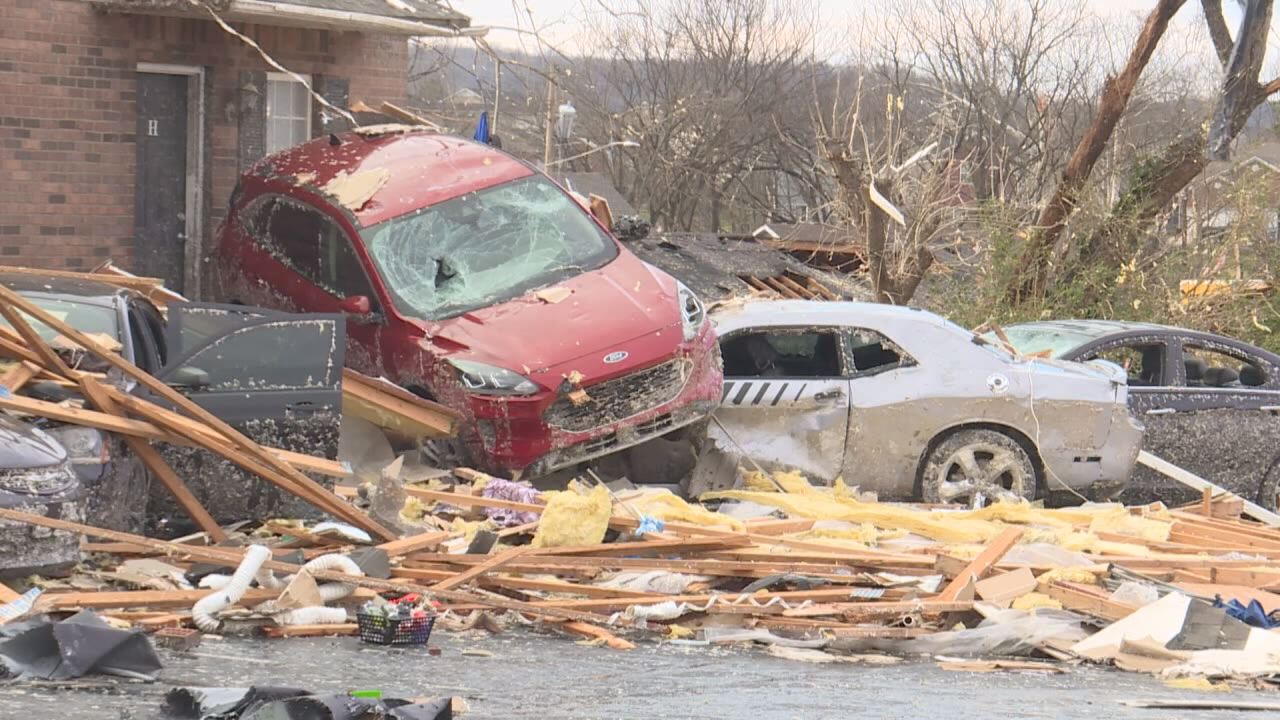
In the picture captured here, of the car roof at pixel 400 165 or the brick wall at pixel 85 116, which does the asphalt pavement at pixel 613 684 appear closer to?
the car roof at pixel 400 165

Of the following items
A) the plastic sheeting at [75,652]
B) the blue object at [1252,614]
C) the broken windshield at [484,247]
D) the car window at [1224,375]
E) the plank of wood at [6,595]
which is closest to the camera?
the plastic sheeting at [75,652]

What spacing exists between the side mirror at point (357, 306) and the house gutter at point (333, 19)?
219 inches

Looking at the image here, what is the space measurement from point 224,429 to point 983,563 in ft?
12.9

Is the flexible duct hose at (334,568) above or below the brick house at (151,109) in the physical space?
below

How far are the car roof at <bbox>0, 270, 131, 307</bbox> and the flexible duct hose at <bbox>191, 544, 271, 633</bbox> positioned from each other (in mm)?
2683

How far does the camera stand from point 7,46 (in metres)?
17.2

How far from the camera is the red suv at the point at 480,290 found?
449 inches

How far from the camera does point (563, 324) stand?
11805 millimetres

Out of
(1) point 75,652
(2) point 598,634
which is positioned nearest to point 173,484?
(2) point 598,634

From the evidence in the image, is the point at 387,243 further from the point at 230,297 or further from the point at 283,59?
the point at 283,59

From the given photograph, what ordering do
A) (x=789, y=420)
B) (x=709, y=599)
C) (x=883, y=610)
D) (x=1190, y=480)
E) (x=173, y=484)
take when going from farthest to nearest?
(x=1190, y=480) → (x=789, y=420) → (x=173, y=484) → (x=709, y=599) → (x=883, y=610)

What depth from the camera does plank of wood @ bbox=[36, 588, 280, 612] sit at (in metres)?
7.39

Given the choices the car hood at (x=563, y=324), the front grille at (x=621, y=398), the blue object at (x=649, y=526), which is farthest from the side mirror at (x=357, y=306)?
the blue object at (x=649, y=526)

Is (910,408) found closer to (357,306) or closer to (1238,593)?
(1238,593)
